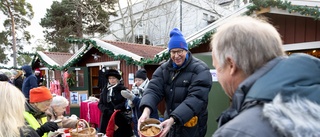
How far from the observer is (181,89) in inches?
85.7

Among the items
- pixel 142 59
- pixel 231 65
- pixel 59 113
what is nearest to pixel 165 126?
pixel 231 65

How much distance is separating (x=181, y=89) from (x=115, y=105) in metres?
2.34

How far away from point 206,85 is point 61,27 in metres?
20.6

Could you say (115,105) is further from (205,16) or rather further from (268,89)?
(205,16)

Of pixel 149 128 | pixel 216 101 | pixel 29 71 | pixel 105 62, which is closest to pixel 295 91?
pixel 149 128

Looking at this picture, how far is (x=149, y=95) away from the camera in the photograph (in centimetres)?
225

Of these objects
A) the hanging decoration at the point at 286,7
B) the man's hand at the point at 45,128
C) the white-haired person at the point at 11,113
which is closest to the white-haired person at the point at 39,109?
the man's hand at the point at 45,128

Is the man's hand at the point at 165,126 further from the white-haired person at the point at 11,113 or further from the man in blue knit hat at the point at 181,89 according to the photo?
the white-haired person at the point at 11,113

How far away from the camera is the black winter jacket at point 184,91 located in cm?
206

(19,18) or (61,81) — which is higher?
(19,18)

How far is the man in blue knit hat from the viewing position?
6.83ft

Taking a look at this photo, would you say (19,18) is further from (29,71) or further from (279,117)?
(279,117)

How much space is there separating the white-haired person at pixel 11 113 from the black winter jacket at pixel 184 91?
0.99 meters

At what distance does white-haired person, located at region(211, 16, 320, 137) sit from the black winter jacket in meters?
1.11
